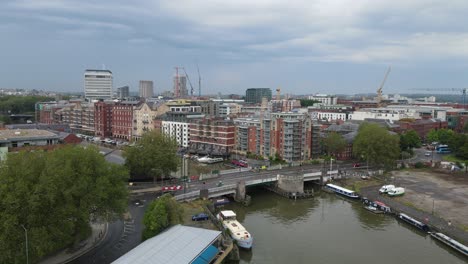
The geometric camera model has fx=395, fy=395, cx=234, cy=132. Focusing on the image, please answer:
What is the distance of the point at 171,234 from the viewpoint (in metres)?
31.0

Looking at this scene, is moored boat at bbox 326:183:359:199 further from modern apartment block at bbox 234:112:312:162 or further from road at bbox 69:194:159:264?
road at bbox 69:194:159:264

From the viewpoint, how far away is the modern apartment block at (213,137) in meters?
86.8

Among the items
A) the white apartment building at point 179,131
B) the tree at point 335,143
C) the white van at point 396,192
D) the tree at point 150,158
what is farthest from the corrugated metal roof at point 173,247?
the white apartment building at point 179,131

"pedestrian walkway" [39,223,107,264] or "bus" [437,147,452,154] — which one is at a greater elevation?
"bus" [437,147,452,154]

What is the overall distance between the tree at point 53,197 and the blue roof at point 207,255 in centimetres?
912

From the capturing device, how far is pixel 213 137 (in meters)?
88.8

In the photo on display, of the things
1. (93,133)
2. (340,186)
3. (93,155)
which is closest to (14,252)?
(93,155)

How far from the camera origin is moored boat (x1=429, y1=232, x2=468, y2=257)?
Answer: 37719 mm

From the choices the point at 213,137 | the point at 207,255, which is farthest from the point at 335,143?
the point at 207,255

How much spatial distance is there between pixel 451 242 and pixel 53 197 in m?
36.8

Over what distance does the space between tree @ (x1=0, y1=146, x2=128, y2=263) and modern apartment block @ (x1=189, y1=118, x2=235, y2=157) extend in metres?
51.2

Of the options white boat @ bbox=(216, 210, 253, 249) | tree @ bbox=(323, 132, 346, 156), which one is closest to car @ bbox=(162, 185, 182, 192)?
white boat @ bbox=(216, 210, 253, 249)

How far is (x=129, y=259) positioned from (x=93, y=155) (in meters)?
11.5

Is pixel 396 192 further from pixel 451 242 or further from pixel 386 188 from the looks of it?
pixel 451 242
